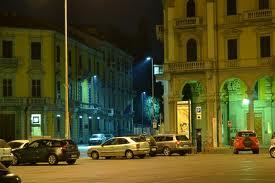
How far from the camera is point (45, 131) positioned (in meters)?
71.8

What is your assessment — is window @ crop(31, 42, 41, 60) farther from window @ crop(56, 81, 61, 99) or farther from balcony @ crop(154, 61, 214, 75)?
balcony @ crop(154, 61, 214, 75)

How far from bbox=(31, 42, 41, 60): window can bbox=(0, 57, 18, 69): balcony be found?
231 cm

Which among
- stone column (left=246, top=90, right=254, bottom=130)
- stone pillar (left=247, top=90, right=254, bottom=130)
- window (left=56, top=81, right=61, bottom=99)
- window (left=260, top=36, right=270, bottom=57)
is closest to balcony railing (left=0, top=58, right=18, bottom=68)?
window (left=56, top=81, right=61, bottom=99)

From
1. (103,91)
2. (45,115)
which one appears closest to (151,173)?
(45,115)

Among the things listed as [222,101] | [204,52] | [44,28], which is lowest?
[222,101]

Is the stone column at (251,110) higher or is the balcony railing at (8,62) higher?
the balcony railing at (8,62)

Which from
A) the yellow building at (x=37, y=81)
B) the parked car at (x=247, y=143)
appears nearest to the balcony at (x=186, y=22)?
the parked car at (x=247, y=143)

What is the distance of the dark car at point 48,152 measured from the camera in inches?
1417

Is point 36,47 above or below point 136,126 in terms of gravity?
above

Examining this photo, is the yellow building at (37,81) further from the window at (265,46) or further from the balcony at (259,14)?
the window at (265,46)

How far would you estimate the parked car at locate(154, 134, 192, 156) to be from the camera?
45156mm

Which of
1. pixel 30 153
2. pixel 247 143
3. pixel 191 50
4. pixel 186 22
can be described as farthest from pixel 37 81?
pixel 30 153

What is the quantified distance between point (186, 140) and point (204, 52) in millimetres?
15207

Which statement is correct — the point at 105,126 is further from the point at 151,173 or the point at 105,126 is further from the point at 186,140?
the point at 151,173
